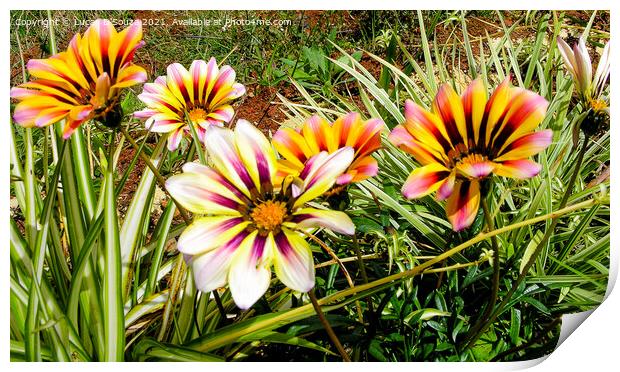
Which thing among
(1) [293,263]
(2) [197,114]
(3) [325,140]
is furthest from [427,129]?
(2) [197,114]

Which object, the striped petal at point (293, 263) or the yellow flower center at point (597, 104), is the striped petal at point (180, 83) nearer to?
the striped petal at point (293, 263)

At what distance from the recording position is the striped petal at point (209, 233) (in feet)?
2.90

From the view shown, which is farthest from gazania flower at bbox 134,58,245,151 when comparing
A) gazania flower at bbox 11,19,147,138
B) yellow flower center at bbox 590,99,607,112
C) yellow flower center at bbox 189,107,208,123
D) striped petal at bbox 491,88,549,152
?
yellow flower center at bbox 590,99,607,112

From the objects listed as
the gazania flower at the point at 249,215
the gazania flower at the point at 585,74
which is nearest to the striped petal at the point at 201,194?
the gazania flower at the point at 249,215

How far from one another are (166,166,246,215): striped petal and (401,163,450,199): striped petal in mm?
223

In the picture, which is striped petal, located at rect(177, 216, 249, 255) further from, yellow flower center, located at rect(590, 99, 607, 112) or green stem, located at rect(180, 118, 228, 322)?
yellow flower center, located at rect(590, 99, 607, 112)

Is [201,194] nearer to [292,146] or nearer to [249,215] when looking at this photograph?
[249,215]

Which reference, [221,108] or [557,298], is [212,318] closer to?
[221,108]

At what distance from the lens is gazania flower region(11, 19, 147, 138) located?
1.01 meters

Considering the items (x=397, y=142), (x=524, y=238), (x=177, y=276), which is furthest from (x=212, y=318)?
(x=524, y=238)

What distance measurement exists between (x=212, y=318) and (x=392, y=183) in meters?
0.39

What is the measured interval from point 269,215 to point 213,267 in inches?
4.0

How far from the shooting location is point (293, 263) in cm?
88

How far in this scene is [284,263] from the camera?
2.91ft
